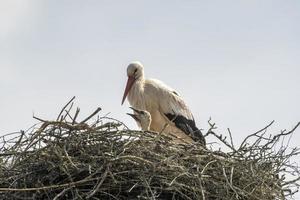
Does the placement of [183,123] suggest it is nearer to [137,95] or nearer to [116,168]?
[137,95]

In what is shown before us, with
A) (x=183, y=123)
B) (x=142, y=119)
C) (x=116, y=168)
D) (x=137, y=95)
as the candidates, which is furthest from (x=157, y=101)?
(x=116, y=168)

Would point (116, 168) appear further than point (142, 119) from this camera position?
No

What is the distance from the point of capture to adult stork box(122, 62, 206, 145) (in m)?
7.14

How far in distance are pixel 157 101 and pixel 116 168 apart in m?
2.82

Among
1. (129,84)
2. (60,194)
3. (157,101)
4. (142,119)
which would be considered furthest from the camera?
(129,84)

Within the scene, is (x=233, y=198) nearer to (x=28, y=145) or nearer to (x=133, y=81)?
(x=28, y=145)

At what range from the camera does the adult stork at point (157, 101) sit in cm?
714

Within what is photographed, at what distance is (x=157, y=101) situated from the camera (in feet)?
23.6

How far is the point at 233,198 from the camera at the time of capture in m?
4.45

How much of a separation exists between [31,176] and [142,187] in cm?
57

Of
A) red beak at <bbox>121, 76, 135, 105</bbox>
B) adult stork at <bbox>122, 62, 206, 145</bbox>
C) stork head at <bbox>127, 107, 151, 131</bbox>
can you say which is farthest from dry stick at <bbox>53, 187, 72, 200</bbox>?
red beak at <bbox>121, 76, 135, 105</bbox>

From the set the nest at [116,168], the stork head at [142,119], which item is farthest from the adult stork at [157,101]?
the nest at [116,168]

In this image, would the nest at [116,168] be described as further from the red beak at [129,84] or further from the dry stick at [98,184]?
the red beak at [129,84]

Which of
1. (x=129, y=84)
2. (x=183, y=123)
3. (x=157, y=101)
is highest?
(x=129, y=84)
